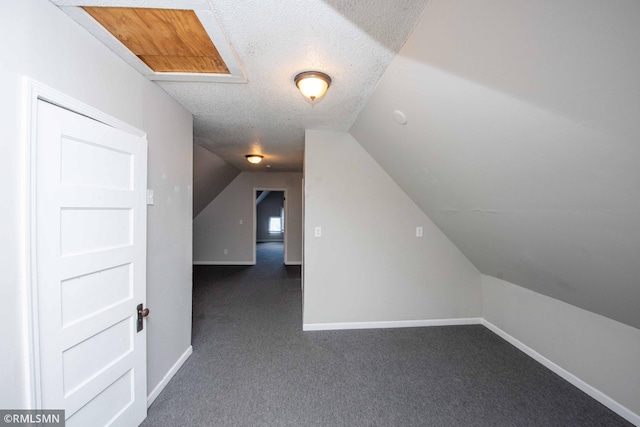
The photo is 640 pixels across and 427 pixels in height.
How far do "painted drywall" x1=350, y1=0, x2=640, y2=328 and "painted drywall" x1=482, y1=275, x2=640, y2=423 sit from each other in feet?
0.47

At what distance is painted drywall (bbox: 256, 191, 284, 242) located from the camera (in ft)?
37.0

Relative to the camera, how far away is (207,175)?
4.75m

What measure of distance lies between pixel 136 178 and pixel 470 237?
9.75ft

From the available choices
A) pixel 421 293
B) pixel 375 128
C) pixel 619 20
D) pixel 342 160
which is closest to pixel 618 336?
pixel 421 293

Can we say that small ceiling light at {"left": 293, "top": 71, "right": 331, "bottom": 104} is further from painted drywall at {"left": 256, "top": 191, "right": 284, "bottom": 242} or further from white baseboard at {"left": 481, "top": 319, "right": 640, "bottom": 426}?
painted drywall at {"left": 256, "top": 191, "right": 284, "bottom": 242}

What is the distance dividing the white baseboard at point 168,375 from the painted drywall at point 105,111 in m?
0.05

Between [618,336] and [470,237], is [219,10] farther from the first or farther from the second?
[618,336]

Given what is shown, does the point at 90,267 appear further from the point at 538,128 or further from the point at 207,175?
the point at 207,175

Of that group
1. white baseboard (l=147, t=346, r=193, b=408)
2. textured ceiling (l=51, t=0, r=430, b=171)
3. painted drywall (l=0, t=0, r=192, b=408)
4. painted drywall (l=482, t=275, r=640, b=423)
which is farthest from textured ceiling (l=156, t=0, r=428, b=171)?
painted drywall (l=482, t=275, r=640, b=423)

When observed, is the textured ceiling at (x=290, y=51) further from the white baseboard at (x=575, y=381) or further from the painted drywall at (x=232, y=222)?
the painted drywall at (x=232, y=222)

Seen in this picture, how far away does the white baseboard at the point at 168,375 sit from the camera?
1.81 metres

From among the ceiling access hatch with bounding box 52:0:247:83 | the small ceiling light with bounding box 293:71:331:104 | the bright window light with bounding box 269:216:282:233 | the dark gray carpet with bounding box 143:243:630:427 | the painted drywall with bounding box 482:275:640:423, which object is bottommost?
the dark gray carpet with bounding box 143:243:630:427

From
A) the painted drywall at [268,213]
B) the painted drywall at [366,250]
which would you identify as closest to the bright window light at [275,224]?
the painted drywall at [268,213]

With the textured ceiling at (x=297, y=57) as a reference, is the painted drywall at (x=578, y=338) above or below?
below
